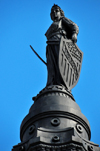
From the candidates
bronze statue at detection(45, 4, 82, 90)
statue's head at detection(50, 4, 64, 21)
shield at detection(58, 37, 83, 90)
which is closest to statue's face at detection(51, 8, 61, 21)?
statue's head at detection(50, 4, 64, 21)

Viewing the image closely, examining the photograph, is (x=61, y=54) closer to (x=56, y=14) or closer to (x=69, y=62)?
(x=69, y=62)

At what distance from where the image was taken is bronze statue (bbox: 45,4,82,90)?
15938mm

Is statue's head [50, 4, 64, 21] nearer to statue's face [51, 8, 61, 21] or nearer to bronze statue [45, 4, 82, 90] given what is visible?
statue's face [51, 8, 61, 21]

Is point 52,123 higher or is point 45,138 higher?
point 52,123

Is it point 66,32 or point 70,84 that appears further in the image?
point 66,32

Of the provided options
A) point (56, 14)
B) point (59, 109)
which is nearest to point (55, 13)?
point (56, 14)

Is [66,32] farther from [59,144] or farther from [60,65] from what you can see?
[59,144]

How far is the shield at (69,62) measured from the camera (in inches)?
624

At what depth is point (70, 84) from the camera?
52.8 feet

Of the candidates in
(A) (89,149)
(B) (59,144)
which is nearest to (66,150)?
(B) (59,144)

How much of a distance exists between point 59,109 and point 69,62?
12.0 feet

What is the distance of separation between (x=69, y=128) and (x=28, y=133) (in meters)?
1.86

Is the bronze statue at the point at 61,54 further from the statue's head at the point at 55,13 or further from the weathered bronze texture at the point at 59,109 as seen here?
the statue's head at the point at 55,13

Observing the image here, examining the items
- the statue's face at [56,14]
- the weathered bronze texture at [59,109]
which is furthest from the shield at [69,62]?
the statue's face at [56,14]
